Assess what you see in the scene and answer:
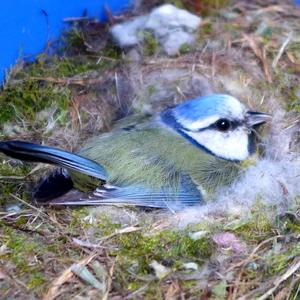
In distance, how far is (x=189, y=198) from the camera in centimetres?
283

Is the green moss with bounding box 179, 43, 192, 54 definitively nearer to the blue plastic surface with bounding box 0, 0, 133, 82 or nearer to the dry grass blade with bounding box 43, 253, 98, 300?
the blue plastic surface with bounding box 0, 0, 133, 82

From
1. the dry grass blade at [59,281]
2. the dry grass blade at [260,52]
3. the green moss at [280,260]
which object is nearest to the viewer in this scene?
the dry grass blade at [59,281]

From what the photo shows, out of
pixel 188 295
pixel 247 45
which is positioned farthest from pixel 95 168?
pixel 247 45

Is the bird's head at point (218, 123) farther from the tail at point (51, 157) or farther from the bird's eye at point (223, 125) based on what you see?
the tail at point (51, 157)

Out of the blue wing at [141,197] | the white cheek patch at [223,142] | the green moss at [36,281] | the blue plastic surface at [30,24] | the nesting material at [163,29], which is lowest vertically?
the green moss at [36,281]

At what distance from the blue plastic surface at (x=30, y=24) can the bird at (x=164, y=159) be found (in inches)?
25.7

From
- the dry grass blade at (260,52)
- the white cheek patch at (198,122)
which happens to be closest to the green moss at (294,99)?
the dry grass blade at (260,52)

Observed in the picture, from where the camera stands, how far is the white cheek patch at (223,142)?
3.02m

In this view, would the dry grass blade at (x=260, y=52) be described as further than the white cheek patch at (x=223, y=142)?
Yes

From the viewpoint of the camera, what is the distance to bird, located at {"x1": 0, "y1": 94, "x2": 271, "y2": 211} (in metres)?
2.76

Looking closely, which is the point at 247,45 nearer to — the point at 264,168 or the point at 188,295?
the point at 264,168

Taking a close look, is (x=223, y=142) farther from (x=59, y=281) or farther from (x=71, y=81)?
(x=59, y=281)

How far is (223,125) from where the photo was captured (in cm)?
302

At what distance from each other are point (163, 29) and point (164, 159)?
105 cm
